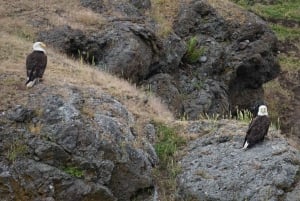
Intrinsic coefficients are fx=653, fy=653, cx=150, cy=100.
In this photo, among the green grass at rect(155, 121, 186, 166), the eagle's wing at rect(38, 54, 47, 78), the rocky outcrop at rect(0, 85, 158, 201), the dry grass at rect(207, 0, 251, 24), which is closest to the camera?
the rocky outcrop at rect(0, 85, 158, 201)

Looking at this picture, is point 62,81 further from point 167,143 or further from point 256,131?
point 256,131

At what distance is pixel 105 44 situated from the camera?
20.4 metres

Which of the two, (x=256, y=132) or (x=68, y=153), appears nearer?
(x=68, y=153)

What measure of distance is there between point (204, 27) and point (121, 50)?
5733mm

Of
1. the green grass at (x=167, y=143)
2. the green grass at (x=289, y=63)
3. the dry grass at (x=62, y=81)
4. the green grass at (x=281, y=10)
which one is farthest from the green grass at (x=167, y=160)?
the green grass at (x=281, y=10)

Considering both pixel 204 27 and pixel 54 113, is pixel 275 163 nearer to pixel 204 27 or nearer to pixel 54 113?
pixel 54 113

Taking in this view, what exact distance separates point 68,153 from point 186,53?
1237 centimetres

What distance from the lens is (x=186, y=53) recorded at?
23.6 m

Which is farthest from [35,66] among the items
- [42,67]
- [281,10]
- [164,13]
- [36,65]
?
[281,10]

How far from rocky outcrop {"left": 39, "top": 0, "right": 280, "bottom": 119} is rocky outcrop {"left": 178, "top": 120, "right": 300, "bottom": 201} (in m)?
6.96

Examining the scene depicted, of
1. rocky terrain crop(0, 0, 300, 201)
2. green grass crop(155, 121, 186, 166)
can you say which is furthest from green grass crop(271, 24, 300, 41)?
green grass crop(155, 121, 186, 166)

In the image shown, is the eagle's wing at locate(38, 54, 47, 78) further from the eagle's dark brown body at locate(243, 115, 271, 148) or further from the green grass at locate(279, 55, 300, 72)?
the green grass at locate(279, 55, 300, 72)

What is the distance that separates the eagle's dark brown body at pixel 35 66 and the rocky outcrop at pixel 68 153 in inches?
9.5

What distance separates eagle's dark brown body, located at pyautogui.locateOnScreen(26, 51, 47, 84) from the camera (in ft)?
43.2
